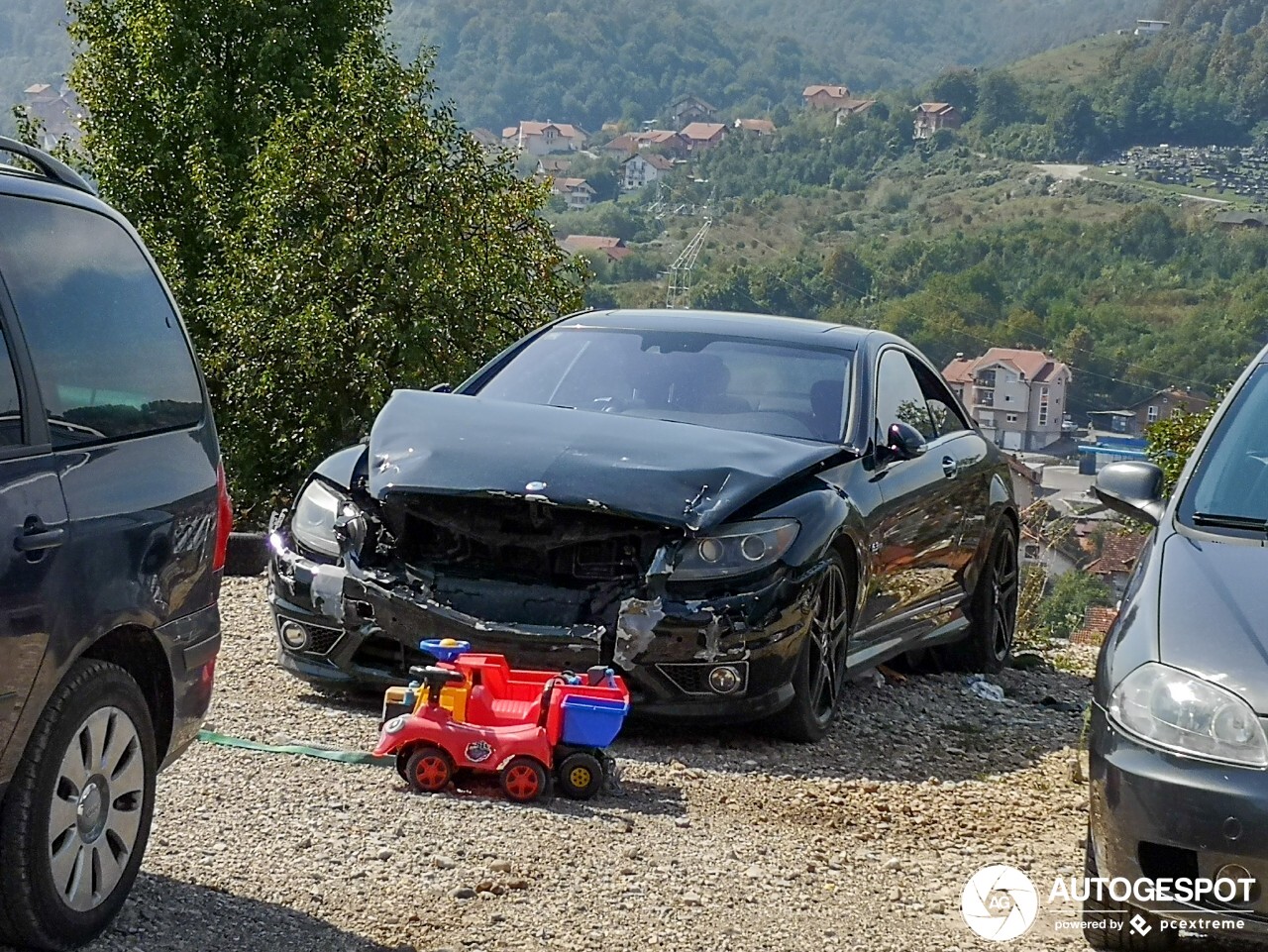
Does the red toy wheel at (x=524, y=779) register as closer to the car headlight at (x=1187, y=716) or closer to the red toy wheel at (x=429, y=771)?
the red toy wheel at (x=429, y=771)

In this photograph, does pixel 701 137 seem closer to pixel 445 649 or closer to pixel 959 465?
pixel 959 465

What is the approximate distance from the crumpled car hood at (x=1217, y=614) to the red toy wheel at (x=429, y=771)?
232cm

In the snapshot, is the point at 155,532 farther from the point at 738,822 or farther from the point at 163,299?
the point at 738,822

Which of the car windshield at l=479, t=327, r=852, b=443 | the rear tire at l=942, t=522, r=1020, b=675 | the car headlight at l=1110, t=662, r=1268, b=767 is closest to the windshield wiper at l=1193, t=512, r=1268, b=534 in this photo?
the car headlight at l=1110, t=662, r=1268, b=767

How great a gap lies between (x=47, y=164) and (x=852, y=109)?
187260 mm

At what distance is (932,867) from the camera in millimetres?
5637

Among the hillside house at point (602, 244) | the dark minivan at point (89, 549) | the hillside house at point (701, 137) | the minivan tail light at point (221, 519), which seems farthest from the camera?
the hillside house at point (701, 137)

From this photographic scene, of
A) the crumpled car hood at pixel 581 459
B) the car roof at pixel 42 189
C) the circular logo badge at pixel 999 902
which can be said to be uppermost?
the car roof at pixel 42 189

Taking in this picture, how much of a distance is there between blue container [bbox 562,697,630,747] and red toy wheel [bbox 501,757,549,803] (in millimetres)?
161

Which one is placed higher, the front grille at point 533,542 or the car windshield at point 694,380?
the car windshield at point 694,380

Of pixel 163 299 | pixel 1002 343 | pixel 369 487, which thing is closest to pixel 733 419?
pixel 369 487

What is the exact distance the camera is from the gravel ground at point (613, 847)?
4.73 meters

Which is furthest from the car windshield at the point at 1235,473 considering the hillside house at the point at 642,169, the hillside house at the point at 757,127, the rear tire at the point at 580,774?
the hillside house at the point at 757,127

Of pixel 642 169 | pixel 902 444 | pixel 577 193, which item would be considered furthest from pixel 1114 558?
pixel 642 169
